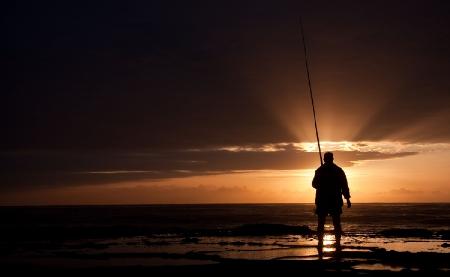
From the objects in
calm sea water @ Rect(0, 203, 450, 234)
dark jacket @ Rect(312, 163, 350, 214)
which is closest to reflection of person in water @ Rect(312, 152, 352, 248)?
dark jacket @ Rect(312, 163, 350, 214)

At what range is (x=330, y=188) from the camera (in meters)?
14.8

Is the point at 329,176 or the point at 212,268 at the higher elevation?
the point at 329,176

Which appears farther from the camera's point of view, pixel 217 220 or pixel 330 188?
pixel 217 220

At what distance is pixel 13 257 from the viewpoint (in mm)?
16312

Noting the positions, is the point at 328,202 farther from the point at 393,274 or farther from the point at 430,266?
the point at 393,274

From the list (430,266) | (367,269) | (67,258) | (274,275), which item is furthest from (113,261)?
(430,266)

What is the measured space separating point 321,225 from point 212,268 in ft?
15.5

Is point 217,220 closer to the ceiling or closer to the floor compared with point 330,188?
closer to the floor

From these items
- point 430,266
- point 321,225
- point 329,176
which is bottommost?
point 430,266

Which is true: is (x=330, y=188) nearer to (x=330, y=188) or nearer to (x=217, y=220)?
(x=330, y=188)

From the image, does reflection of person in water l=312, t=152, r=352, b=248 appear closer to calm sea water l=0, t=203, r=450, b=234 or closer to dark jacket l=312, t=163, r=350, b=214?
dark jacket l=312, t=163, r=350, b=214

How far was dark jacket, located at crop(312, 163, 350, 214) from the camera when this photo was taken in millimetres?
14773

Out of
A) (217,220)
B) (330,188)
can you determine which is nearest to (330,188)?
(330,188)

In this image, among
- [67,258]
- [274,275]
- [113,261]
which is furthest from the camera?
[67,258]
